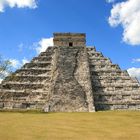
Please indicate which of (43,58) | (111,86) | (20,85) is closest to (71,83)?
(111,86)

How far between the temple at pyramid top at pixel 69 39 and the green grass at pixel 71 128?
17.1m

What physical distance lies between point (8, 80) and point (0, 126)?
64.0 feet

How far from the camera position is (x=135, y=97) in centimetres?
4369

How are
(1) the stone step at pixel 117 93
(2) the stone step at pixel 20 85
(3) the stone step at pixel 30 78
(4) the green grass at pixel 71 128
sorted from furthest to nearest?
(3) the stone step at pixel 30 78 < (2) the stone step at pixel 20 85 < (1) the stone step at pixel 117 93 < (4) the green grass at pixel 71 128

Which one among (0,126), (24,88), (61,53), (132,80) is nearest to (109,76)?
(132,80)

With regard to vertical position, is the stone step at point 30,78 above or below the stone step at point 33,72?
below

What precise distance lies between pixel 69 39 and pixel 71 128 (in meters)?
24.1

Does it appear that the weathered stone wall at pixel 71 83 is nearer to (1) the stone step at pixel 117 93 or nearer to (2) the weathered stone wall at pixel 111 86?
(2) the weathered stone wall at pixel 111 86

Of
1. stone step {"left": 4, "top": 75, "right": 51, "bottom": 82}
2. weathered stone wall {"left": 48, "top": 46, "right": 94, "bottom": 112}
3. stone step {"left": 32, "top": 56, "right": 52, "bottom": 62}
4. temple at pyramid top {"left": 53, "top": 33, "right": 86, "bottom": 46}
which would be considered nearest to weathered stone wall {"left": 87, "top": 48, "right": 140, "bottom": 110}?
weathered stone wall {"left": 48, "top": 46, "right": 94, "bottom": 112}

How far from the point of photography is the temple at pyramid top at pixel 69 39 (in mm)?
49047

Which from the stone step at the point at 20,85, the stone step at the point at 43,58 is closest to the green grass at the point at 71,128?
the stone step at the point at 20,85

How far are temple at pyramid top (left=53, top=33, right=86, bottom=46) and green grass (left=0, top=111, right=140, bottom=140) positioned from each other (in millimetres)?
17102

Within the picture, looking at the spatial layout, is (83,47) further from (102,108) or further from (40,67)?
(102,108)

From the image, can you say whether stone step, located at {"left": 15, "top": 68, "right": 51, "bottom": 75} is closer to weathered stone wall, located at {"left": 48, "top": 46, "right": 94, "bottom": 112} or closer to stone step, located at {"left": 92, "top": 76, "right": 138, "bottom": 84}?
weathered stone wall, located at {"left": 48, "top": 46, "right": 94, "bottom": 112}
